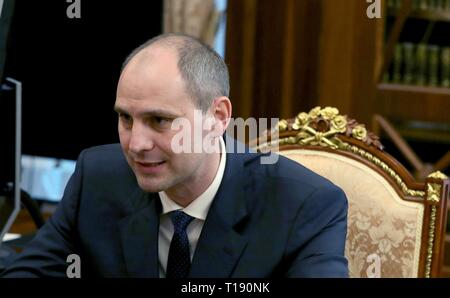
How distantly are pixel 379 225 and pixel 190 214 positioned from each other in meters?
0.47

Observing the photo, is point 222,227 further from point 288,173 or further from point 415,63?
point 415,63

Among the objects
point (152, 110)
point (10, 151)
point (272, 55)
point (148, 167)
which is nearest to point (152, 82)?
point (152, 110)

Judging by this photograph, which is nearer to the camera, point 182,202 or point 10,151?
point 182,202

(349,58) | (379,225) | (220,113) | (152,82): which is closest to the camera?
(152,82)

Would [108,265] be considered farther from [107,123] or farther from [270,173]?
[107,123]

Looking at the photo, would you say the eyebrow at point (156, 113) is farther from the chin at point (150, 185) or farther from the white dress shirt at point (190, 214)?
the white dress shirt at point (190, 214)

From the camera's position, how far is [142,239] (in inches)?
59.1

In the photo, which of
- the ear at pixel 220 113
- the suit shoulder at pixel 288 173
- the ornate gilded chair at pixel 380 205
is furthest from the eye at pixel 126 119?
the ornate gilded chair at pixel 380 205

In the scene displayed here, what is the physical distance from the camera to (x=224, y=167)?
5.06 feet

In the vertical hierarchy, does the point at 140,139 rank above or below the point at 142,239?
above

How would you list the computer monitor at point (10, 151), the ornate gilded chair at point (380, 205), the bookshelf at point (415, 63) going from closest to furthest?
the ornate gilded chair at point (380, 205), the computer monitor at point (10, 151), the bookshelf at point (415, 63)

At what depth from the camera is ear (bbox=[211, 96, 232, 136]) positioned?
1.42m

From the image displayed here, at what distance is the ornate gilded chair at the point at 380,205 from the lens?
1.74m

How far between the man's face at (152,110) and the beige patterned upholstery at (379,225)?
545 mm
